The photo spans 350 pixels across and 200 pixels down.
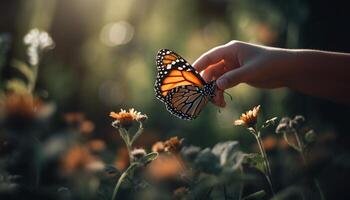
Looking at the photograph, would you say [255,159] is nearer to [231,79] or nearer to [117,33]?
[231,79]

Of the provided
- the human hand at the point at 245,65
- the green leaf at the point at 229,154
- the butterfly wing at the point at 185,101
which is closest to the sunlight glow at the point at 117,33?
the butterfly wing at the point at 185,101

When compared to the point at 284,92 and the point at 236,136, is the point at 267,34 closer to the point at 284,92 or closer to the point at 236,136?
the point at 284,92

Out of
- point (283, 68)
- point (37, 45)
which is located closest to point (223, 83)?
point (283, 68)

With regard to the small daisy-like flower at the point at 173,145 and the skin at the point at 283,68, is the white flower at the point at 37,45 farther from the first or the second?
the small daisy-like flower at the point at 173,145

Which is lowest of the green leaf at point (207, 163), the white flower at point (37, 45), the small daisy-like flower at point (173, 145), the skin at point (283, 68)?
the green leaf at point (207, 163)

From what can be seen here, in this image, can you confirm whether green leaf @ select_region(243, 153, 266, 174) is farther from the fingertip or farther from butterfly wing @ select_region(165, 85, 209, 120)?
butterfly wing @ select_region(165, 85, 209, 120)

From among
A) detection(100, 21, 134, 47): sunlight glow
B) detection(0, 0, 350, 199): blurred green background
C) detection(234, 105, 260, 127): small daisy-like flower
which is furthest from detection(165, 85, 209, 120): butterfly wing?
detection(100, 21, 134, 47): sunlight glow

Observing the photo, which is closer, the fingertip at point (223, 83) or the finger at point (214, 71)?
the fingertip at point (223, 83)
